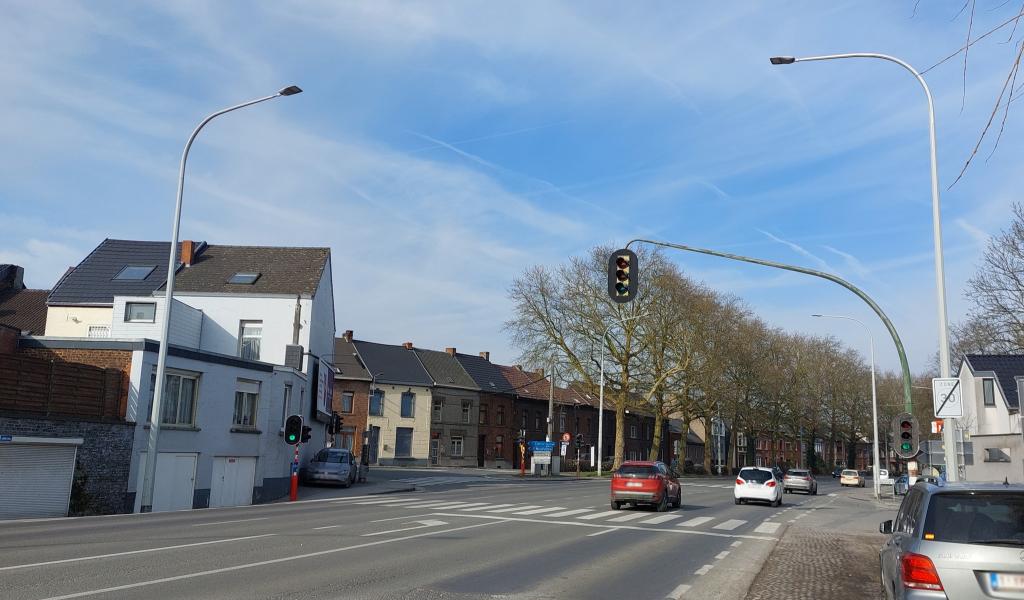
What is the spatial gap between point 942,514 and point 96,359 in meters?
22.8

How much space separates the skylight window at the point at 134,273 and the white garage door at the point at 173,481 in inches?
821

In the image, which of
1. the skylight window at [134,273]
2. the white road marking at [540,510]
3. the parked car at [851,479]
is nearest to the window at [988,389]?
the parked car at [851,479]

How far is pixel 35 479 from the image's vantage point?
20.0 meters

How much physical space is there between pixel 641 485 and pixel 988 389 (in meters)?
37.4

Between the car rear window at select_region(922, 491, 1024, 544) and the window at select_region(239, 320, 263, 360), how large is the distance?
36.4m

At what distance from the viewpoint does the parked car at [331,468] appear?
3500cm

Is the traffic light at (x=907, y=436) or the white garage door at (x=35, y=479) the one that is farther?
the white garage door at (x=35, y=479)

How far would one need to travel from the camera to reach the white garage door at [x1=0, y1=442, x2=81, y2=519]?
1952 centimetres

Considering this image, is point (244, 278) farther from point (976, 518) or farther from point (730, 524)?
point (976, 518)

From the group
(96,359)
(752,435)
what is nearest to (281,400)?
(96,359)

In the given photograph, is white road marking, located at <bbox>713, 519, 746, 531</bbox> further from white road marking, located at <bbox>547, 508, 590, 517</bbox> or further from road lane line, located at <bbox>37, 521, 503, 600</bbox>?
road lane line, located at <bbox>37, 521, 503, 600</bbox>

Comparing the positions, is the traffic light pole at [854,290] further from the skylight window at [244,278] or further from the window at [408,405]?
the window at [408,405]

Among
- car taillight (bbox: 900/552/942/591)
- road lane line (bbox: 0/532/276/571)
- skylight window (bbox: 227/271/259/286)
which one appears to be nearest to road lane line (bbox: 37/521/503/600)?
road lane line (bbox: 0/532/276/571)

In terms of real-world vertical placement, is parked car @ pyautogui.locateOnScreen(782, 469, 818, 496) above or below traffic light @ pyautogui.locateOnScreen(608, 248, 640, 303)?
below
